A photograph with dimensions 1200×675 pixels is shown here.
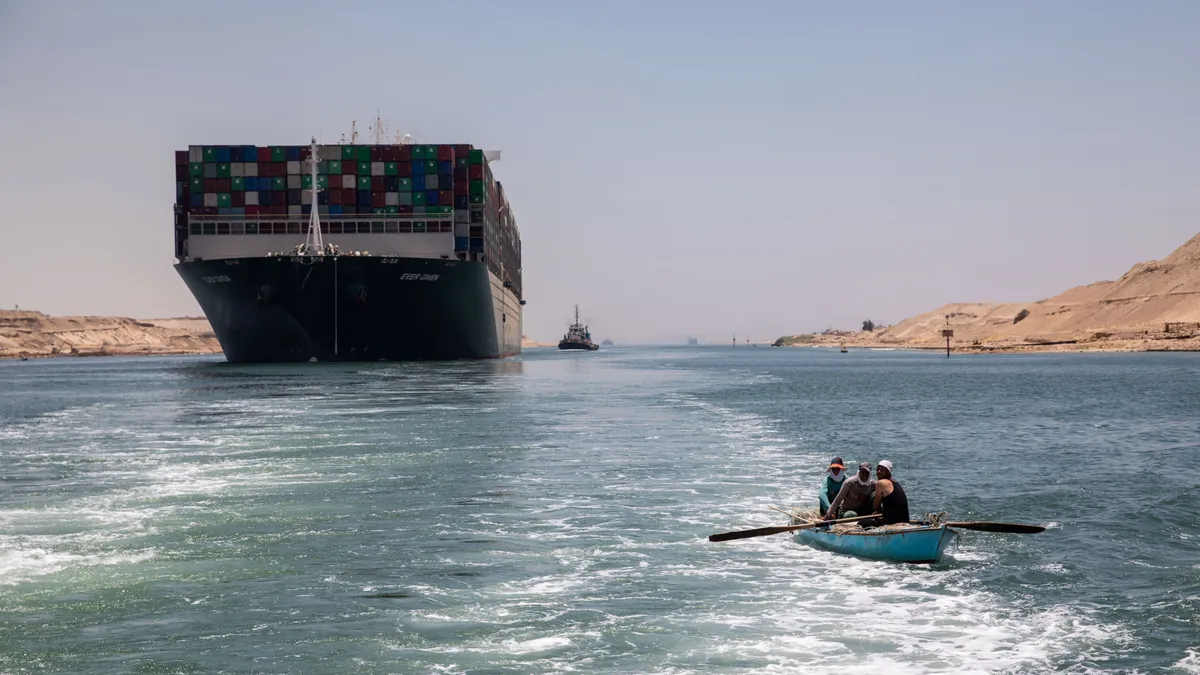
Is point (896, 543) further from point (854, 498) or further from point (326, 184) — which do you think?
point (326, 184)

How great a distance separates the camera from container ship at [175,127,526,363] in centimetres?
10056

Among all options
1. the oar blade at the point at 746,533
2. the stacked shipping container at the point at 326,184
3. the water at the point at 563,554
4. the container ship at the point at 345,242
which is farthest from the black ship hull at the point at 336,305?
the oar blade at the point at 746,533

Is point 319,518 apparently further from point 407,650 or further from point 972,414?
point 972,414

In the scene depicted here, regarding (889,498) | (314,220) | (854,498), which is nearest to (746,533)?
(854,498)

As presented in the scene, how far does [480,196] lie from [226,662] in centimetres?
10638

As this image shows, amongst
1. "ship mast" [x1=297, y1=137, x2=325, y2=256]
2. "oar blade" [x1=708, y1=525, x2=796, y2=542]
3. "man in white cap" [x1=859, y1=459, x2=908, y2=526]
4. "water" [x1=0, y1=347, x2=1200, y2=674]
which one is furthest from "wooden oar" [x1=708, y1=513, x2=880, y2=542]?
"ship mast" [x1=297, y1=137, x2=325, y2=256]

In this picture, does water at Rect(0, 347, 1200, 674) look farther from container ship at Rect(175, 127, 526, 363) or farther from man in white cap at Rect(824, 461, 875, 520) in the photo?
container ship at Rect(175, 127, 526, 363)

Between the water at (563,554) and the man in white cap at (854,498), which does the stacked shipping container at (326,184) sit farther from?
the man in white cap at (854,498)

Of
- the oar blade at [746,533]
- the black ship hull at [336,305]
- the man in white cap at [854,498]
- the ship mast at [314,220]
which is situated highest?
the ship mast at [314,220]

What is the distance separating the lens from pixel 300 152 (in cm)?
11438

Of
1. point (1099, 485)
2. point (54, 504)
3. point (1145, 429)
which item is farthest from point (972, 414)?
point (54, 504)

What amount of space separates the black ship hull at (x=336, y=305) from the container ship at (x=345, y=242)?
145mm

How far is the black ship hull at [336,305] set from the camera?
9706 cm

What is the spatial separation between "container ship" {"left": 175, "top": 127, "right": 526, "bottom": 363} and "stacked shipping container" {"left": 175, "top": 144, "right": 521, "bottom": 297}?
106 millimetres
